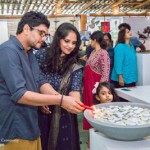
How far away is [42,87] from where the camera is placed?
6.07 feet

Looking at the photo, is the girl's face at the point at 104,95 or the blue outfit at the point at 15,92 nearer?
the blue outfit at the point at 15,92

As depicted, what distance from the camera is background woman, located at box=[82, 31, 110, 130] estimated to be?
3.26 m

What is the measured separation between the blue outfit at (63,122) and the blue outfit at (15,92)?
1.36 feet

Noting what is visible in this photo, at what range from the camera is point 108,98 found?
8.40ft

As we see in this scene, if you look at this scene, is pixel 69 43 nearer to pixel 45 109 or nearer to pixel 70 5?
pixel 45 109

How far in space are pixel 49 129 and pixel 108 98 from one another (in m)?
0.78

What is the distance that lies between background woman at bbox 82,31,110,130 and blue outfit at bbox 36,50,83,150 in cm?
128

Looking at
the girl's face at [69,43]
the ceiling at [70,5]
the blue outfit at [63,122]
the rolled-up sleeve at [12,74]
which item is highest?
the ceiling at [70,5]

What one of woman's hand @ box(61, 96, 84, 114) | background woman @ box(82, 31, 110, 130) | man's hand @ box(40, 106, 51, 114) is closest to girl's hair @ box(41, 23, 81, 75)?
man's hand @ box(40, 106, 51, 114)

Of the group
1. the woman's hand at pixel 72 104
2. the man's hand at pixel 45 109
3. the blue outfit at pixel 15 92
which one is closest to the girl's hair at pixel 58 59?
the man's hand at pixel 45 109

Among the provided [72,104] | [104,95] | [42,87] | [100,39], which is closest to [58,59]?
[42,87]

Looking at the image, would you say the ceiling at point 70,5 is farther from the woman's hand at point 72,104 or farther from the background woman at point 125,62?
the woman's hand at point 72,104

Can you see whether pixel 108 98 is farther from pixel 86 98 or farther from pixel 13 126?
pixel 13 126

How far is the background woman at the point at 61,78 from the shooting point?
6.36 feet
